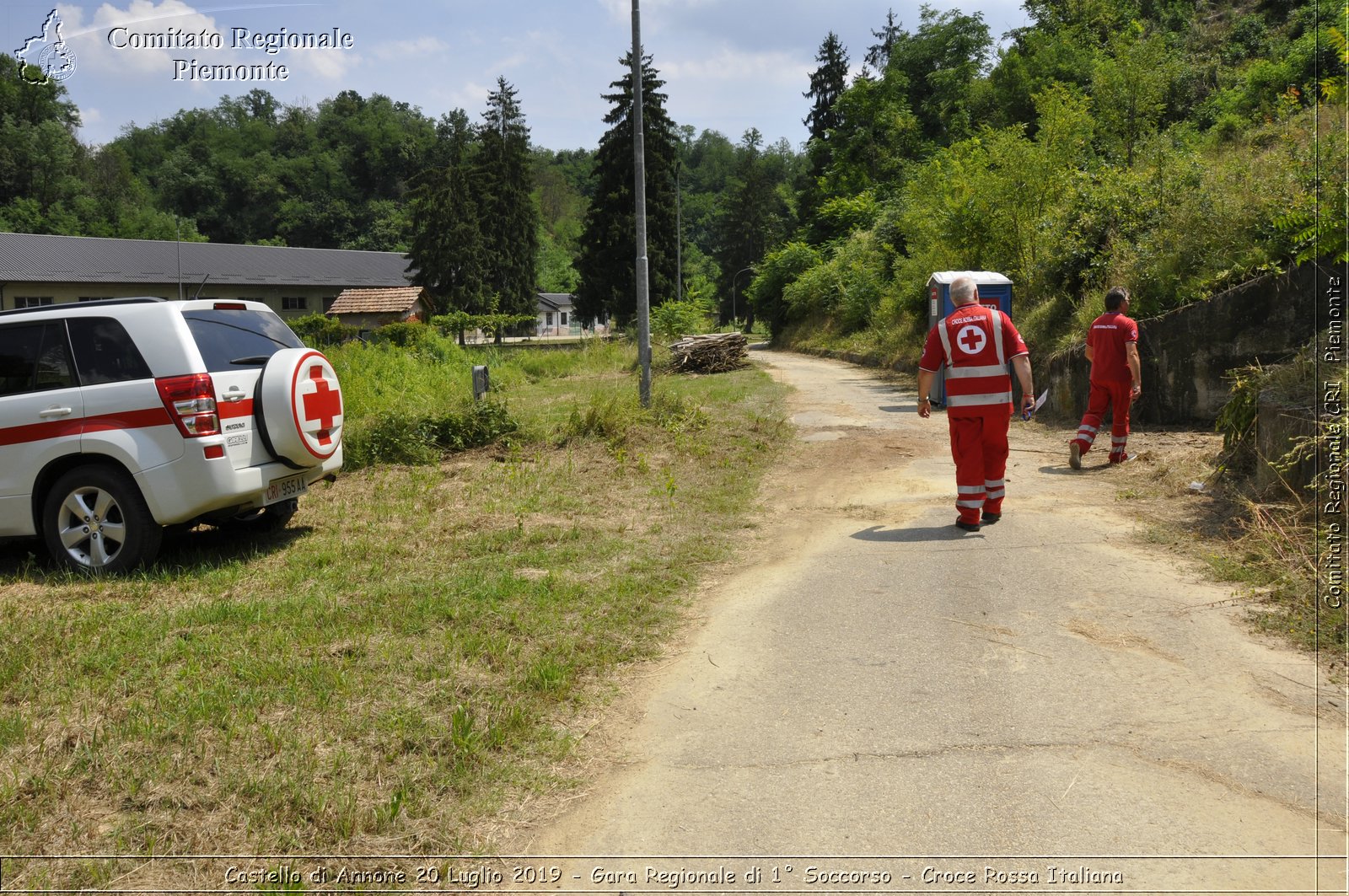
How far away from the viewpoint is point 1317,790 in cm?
358

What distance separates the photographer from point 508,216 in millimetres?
62438

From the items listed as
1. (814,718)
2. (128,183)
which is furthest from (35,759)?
(128,183)

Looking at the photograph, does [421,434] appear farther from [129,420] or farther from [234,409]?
[129,420]

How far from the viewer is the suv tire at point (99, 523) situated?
6910mm

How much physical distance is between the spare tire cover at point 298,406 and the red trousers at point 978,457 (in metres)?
5.04

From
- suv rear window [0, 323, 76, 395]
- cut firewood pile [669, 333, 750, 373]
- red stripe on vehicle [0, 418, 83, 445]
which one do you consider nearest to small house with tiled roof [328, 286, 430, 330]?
cut firewood pile [669, 333, 750, 373]

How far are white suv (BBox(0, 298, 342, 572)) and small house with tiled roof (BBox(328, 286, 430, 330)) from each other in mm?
51404

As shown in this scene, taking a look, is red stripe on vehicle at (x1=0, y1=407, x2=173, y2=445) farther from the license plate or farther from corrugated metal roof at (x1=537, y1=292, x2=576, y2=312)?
corrugated metal roof at (x1=537, y1=292, x2=576, y2=312)

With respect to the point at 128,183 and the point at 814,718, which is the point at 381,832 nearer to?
the point at 814,718

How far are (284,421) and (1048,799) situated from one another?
5891mm

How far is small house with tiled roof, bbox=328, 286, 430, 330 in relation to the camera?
198 ft

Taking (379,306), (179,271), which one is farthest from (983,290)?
(179,271)

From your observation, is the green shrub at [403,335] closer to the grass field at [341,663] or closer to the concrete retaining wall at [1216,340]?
the grass field at [341,663]

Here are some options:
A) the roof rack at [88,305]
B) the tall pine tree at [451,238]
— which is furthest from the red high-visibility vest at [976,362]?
the tall pine tree at [451,238]
